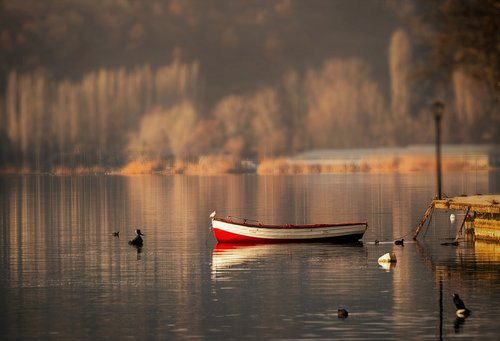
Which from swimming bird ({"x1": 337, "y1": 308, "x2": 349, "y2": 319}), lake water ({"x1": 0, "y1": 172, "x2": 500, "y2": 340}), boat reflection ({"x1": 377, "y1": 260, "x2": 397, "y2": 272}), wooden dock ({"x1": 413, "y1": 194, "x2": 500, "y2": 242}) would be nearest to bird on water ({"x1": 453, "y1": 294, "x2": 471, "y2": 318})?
lake water ({"x1": 0, "y1": 172, "x2": 500, "y2": 340})

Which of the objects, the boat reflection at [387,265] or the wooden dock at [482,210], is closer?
the boat reflection at [387,265]

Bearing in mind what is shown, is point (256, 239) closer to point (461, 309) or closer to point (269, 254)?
point (269, 254)

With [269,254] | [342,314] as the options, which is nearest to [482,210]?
[269,254]

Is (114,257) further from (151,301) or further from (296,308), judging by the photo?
(296,308)

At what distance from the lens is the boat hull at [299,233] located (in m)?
72.9

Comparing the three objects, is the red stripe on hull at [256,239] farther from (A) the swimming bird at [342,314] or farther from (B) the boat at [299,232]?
(A) the swimming bird at [342,314]

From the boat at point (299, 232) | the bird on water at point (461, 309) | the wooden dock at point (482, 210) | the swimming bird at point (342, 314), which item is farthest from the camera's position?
the boat at point (299, 232)

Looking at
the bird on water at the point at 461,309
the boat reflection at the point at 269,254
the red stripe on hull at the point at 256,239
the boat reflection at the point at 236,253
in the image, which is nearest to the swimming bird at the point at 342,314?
the bird on water at the point at 461,309

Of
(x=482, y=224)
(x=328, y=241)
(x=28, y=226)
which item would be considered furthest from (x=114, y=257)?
(x=28, y=226)

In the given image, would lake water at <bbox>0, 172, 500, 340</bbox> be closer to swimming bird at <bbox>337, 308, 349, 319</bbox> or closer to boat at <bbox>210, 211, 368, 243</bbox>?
swimming bird at <bbox>337, 308, 349, 319</bbox>

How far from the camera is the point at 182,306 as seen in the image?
46.6m

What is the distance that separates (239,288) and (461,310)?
13.1 m

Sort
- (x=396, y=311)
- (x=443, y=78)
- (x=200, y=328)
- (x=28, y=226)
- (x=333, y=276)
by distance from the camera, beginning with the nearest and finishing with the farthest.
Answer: (x=443, y=78)
(x=200, y=328)
(x=396, y=311)
(x=333, y=276)
(x=28, y=226)

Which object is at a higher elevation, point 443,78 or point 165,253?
point 443,78
